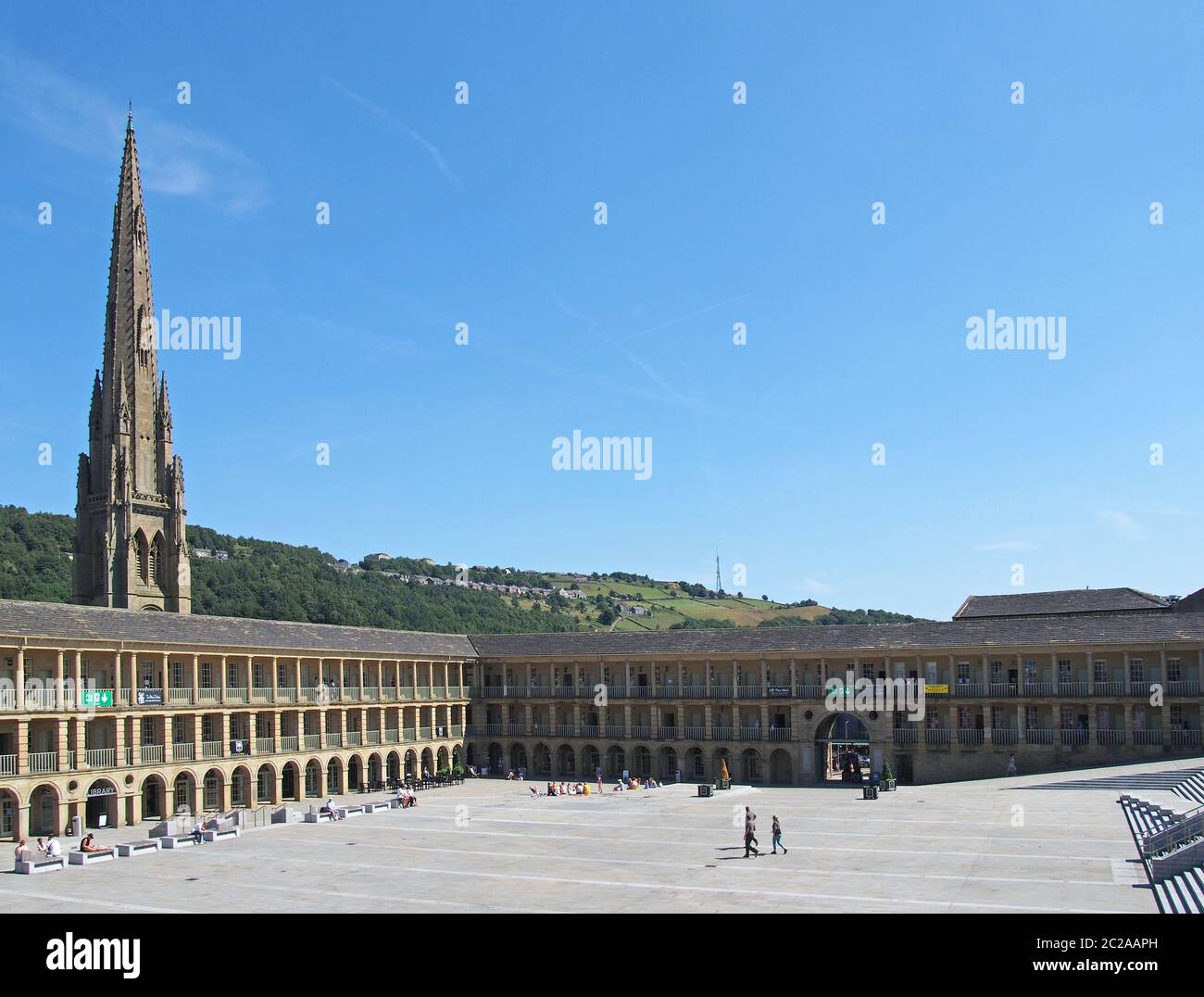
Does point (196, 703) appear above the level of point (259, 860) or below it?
above

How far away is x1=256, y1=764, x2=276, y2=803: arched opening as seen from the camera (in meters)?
60.2

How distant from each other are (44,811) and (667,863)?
2717 cm

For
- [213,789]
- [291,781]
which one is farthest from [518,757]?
[213,789]

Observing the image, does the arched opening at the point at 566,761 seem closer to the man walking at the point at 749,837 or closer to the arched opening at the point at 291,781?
the arched opening at the point at 291,781

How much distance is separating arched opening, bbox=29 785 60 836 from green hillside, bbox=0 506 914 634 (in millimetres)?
44936

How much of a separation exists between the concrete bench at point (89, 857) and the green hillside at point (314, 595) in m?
53.8

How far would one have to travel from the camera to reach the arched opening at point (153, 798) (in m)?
52.2

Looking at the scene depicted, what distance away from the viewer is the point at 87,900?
32531 millimetres

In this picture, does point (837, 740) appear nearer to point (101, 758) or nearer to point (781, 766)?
point (781, 766)

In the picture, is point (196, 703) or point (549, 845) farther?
point (196, 703)

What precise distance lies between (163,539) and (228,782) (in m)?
29.5

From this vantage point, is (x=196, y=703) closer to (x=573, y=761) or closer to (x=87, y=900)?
(x=87, y=900)

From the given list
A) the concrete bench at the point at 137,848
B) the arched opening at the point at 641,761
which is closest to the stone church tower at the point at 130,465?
the arched opening at the point at 641,761
